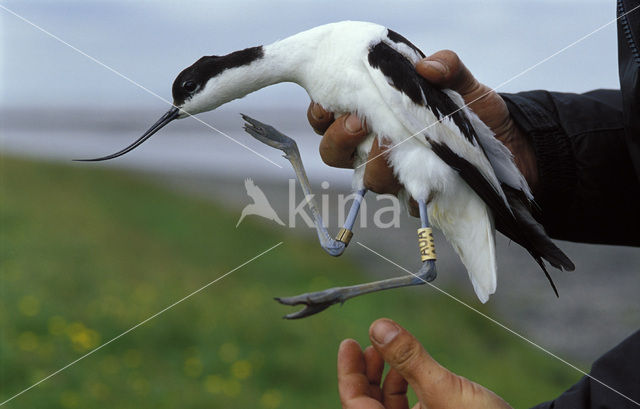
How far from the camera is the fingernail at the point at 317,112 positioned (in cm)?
125

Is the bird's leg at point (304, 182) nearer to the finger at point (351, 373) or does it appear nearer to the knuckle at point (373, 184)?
the knuckle at point (373, 184)

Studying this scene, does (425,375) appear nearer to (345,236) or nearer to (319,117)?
(345,236)

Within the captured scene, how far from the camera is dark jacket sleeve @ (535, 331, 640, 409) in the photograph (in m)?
0.90

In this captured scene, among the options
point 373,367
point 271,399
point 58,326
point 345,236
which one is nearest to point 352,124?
point 345,236

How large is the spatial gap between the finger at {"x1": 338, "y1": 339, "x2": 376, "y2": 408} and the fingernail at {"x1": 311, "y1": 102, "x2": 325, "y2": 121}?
421 millimetres

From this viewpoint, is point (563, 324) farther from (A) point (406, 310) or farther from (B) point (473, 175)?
(A) point (406, 310)

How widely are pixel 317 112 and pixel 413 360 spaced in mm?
488

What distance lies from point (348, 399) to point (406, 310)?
96 cm

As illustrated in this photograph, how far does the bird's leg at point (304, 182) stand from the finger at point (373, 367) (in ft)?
1.08

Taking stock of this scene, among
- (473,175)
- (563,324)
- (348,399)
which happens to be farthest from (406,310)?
(473,175)

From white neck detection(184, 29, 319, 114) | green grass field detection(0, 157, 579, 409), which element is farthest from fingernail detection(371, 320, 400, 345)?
green grass field detection(0, 157, 579, 409)

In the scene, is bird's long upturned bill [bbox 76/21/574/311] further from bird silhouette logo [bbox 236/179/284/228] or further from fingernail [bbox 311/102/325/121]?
bird silhouette logo [bbox 236/179/284/228]

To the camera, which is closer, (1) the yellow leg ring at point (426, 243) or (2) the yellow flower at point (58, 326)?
(1) the yellow leg ring at point (426, 243)

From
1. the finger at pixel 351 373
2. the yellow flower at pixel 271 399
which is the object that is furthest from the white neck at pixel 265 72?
the yellow flower at pixel 271 399
